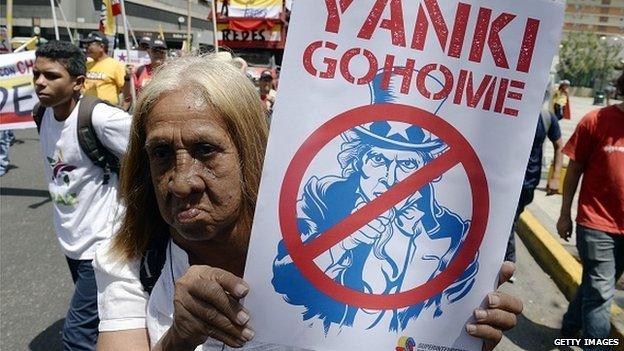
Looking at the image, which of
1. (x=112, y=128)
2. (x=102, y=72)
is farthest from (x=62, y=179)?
(x=102, y=72)

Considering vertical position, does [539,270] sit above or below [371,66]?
below

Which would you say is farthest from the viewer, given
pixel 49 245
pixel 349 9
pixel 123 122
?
pixel 49 245

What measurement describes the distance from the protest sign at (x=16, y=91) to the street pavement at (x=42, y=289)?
37.6 inches

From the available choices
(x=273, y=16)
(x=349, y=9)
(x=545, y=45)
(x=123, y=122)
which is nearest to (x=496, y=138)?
(x=545, y=45)

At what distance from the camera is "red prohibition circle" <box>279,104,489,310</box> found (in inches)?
43.1

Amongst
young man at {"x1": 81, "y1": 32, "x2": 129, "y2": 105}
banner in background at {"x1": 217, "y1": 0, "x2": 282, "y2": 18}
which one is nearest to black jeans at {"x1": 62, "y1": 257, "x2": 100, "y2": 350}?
young man at {"x1": 81, "y1": 32, "x2": 129, "y2": 105}

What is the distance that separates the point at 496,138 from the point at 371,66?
0.28 m

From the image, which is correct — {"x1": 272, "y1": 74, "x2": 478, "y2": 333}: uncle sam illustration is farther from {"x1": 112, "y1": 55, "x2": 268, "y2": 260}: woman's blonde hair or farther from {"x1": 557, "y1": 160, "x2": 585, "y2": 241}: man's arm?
{"x1": 557, "y1": 160, "x2": 585, "y2": 241}: man's arm

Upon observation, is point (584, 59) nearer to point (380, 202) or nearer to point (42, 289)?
point (42, 289)

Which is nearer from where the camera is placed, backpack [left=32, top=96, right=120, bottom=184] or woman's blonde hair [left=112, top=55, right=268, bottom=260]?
woman's blonde hair [left=112, top=55, right=268, bottom=260]

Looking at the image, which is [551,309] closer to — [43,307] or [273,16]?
[43,307]

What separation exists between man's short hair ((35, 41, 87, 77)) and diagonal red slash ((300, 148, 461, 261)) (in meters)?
2.53

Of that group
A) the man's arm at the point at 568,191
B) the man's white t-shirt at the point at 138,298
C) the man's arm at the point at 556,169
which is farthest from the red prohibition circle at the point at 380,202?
the man's arm at the point at 556,169

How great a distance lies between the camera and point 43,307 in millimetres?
4066
